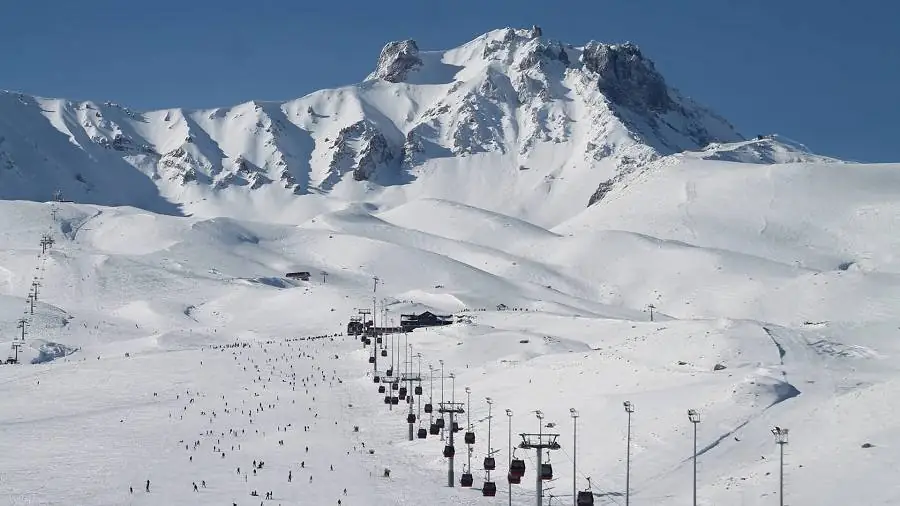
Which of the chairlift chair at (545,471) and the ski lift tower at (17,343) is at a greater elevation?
the ski lift tower at (17,343)

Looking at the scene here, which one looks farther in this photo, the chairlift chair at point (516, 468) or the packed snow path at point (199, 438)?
the packed snow path at point (199, 438)

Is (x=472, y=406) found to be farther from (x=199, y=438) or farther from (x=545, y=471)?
(x=545, y=471)

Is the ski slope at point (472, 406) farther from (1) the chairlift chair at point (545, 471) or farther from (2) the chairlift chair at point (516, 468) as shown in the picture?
(1) the chairlift chair at point (545, 471)

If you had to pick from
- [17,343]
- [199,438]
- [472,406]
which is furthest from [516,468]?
[17,343]

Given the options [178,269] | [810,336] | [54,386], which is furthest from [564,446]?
[178,269]

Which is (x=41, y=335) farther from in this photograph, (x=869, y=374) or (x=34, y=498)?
(x=869, y=374)

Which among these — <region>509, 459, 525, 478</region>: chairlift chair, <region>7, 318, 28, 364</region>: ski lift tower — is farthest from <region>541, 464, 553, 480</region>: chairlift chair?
<region>7, 318, 28, 364</region>: ski lift tower

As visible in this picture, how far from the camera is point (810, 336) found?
8300 centimetres

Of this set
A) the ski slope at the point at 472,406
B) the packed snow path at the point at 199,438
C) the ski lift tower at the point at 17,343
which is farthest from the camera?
the ski lift tower at the point at 17,343

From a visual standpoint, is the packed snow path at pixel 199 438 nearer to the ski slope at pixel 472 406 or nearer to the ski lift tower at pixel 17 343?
the ski slope at pixel 472 406

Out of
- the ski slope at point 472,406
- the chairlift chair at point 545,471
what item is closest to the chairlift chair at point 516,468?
the chairlift chair at point 545,471

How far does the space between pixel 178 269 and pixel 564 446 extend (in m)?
151

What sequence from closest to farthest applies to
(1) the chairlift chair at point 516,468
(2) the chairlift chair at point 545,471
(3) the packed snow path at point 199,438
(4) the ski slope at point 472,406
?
1. (2) the chairlift chair at point 545,471
2. (1) the chairlift chair at point 516,468
3. (4) the ski slope at point 472,406
4. (3) the packed snow path at point 199,438

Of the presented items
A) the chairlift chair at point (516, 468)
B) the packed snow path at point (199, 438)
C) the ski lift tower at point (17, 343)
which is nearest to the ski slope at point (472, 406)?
the packed snow path at point (199, 438)
